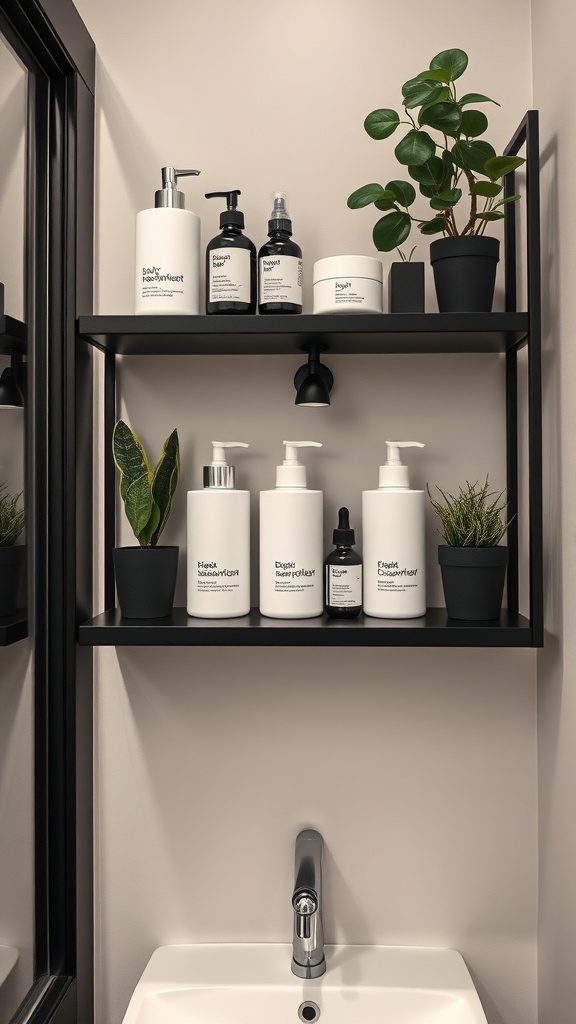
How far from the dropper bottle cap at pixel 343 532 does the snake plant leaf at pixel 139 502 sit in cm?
23

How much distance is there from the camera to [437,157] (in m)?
0.93

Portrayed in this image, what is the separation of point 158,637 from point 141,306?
39 cm

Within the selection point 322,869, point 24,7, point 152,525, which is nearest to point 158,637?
point 152,525

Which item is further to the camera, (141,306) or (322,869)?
(322,869)

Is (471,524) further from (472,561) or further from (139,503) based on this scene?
(139,503)

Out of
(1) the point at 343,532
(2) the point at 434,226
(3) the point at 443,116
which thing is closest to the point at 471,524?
(1) the point at 343,532

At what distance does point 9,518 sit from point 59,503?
130mm

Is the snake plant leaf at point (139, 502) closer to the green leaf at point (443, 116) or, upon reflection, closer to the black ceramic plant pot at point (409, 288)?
the black ceramic plant pot at point (409, 288)

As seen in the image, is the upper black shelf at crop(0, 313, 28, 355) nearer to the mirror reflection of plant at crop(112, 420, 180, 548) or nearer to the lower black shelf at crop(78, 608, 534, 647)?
the mirror reflection of plant at crop(112, 420, 180, 548)

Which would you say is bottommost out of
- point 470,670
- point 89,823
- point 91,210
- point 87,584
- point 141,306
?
point 89,823

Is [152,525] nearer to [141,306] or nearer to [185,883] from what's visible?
[141,306]

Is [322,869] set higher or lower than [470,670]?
lower

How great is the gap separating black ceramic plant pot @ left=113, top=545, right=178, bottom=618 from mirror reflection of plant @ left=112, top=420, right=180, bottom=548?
0.11 ft

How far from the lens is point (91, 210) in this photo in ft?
3.52
